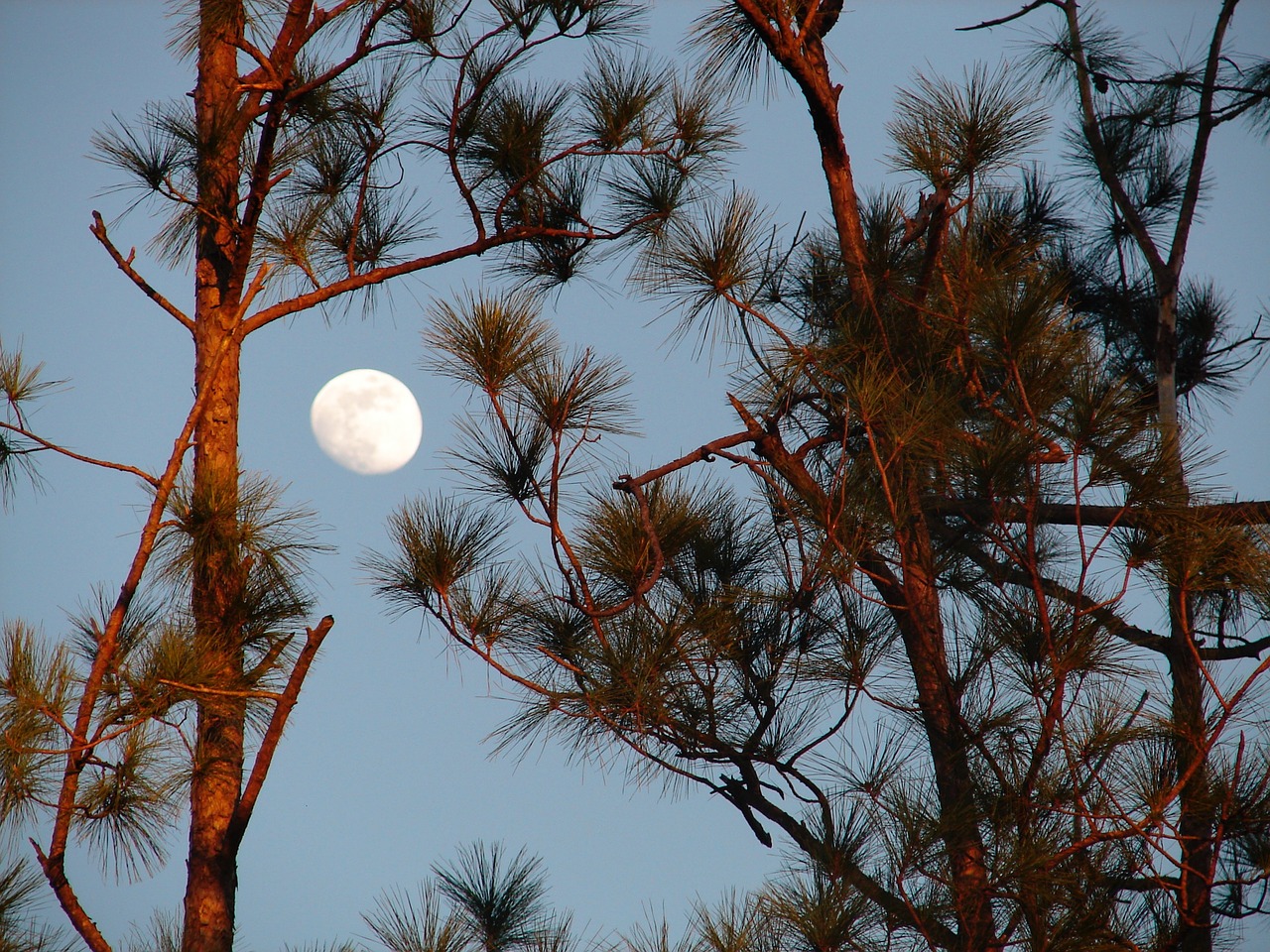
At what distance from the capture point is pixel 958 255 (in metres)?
2.16

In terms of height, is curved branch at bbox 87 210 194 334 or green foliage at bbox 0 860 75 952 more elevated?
curved branch at bbox 87 210 194 334

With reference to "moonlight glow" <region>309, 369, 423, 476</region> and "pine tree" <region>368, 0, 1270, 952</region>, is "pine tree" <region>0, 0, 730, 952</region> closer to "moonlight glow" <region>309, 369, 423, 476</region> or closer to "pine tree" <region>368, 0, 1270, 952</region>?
"pine tree" <region>368, 0, 1270, 952</region>

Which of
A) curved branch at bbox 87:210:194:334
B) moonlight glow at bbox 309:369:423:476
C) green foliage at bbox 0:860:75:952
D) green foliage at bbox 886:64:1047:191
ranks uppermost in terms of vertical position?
moonlight glow at bbox 309:369:423:476

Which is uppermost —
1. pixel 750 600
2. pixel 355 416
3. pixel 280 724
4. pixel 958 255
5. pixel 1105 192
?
pixel 355 416

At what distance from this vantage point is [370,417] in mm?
7000

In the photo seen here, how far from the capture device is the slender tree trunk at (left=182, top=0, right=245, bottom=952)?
1.82 metres

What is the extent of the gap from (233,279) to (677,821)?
1385mm

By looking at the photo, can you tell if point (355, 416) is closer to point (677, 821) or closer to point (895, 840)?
point (677, 821)

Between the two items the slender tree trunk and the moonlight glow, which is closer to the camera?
the slender tree trunk

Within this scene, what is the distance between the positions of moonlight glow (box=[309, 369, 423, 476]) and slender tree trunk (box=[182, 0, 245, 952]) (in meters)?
4.69

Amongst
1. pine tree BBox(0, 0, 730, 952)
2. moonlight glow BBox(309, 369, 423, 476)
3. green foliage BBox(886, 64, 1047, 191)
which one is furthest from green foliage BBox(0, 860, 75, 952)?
moonlight glow BBox(309, 369, 423, 476)

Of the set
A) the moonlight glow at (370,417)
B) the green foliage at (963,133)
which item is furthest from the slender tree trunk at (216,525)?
the moonlight glow at (370,417)

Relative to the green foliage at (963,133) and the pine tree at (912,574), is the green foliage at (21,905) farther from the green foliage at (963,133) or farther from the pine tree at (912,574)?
the green foliage at (963,133)

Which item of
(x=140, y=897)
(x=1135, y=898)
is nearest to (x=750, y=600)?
(x=1135, y=898)
